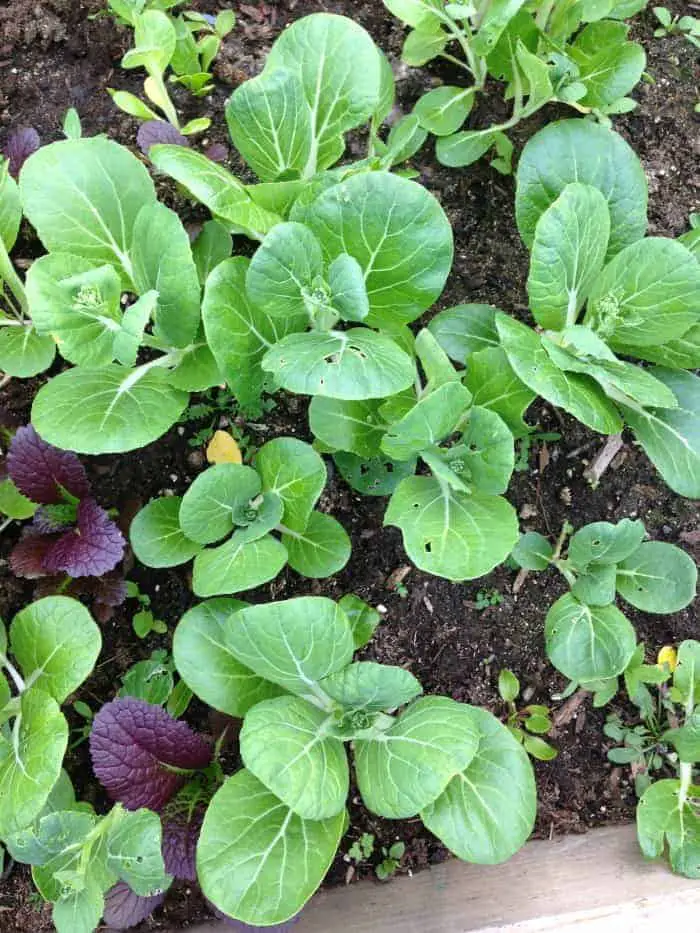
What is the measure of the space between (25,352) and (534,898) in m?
1.67

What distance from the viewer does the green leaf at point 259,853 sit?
4.63 ft

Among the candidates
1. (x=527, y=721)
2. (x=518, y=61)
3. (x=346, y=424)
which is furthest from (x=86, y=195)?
(x=527, y=721)

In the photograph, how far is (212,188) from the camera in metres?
1.46

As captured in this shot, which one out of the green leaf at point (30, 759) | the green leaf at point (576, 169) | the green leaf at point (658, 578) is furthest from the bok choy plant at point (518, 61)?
the green leaf at point (30, 759)

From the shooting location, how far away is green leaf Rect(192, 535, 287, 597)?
1486 millimetres

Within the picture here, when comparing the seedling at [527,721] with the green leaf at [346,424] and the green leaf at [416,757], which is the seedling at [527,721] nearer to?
the green leaf at [416,757]

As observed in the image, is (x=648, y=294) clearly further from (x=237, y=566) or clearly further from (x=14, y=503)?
(x=14, y=503)

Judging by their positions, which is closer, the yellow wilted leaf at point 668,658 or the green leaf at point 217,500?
the green leaf at point 217,500

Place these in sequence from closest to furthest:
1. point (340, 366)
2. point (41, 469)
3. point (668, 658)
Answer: point (340, 366) < point (41, 469) < point (668, 658)

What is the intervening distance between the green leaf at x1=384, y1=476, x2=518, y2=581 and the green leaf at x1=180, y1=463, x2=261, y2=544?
315 mm

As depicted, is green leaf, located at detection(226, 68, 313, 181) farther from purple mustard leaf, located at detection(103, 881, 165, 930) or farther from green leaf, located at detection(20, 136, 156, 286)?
purple mustard leaf, located at detection(103, 881, 165, 930)

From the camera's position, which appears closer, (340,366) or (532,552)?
(340,366)

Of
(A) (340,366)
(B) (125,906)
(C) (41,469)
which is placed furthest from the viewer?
(C) (41,469)

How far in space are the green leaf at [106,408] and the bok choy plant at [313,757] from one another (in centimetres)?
40
